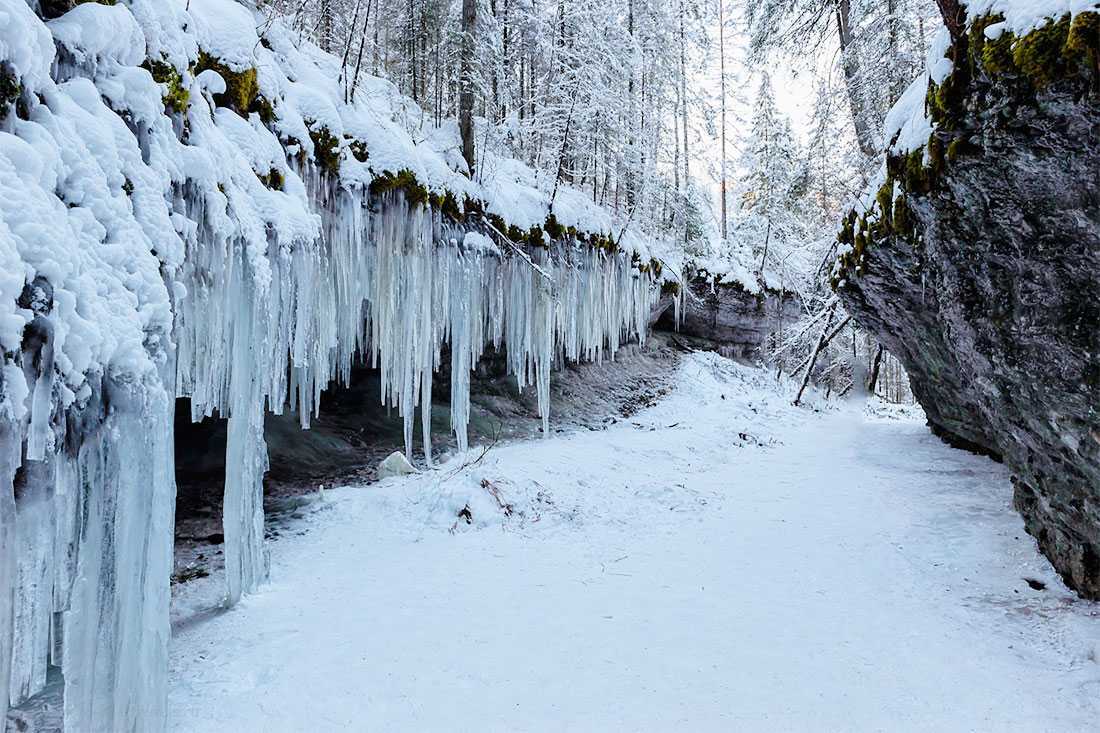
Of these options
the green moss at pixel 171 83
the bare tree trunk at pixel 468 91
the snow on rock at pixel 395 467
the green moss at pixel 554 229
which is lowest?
the snow on rock at pixel 395 467

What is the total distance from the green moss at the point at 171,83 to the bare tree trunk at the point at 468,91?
5.38 m

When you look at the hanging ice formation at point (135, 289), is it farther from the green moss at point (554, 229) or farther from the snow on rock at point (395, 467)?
the green moss at point (554, 229)

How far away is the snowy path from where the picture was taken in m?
A: 2.93

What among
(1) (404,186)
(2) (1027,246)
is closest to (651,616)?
(2) (1027,246)

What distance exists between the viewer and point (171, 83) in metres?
2.88

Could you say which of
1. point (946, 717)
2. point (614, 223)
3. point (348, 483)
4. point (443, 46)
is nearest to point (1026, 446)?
point (946, 717)

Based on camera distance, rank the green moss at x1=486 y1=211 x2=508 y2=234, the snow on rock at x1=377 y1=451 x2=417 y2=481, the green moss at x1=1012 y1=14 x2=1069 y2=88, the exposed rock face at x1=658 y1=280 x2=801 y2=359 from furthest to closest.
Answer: the exposed rock face at x1=658 y1=280 x2=801 y2=359, the green moss at x1=486 y1=211 x2=508 y2=234, the snow on rock at x1=377 y1=451 x2=417 y2=481, the green moss at x1=1012 y1=14 x2=1069 y2=88

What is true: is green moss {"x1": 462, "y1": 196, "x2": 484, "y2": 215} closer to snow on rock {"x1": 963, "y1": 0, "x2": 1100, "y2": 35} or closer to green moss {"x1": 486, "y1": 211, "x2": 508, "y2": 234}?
green moss {"x1": 486, "y1": 211, "x2": 508, "y2": 234}

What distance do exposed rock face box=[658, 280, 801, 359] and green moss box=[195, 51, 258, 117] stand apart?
13.8 meters

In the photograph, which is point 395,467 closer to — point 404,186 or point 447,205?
point 447,205

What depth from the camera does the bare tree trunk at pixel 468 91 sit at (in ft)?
27.6

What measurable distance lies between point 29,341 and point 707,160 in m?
22.2

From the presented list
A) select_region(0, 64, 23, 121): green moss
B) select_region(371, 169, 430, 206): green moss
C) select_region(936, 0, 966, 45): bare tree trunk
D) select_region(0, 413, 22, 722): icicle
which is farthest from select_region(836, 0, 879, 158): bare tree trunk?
select_region(0, 413, 22, 722): icicle

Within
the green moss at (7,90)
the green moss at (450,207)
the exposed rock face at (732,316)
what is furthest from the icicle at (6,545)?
the exposed rock face at (732,316)
